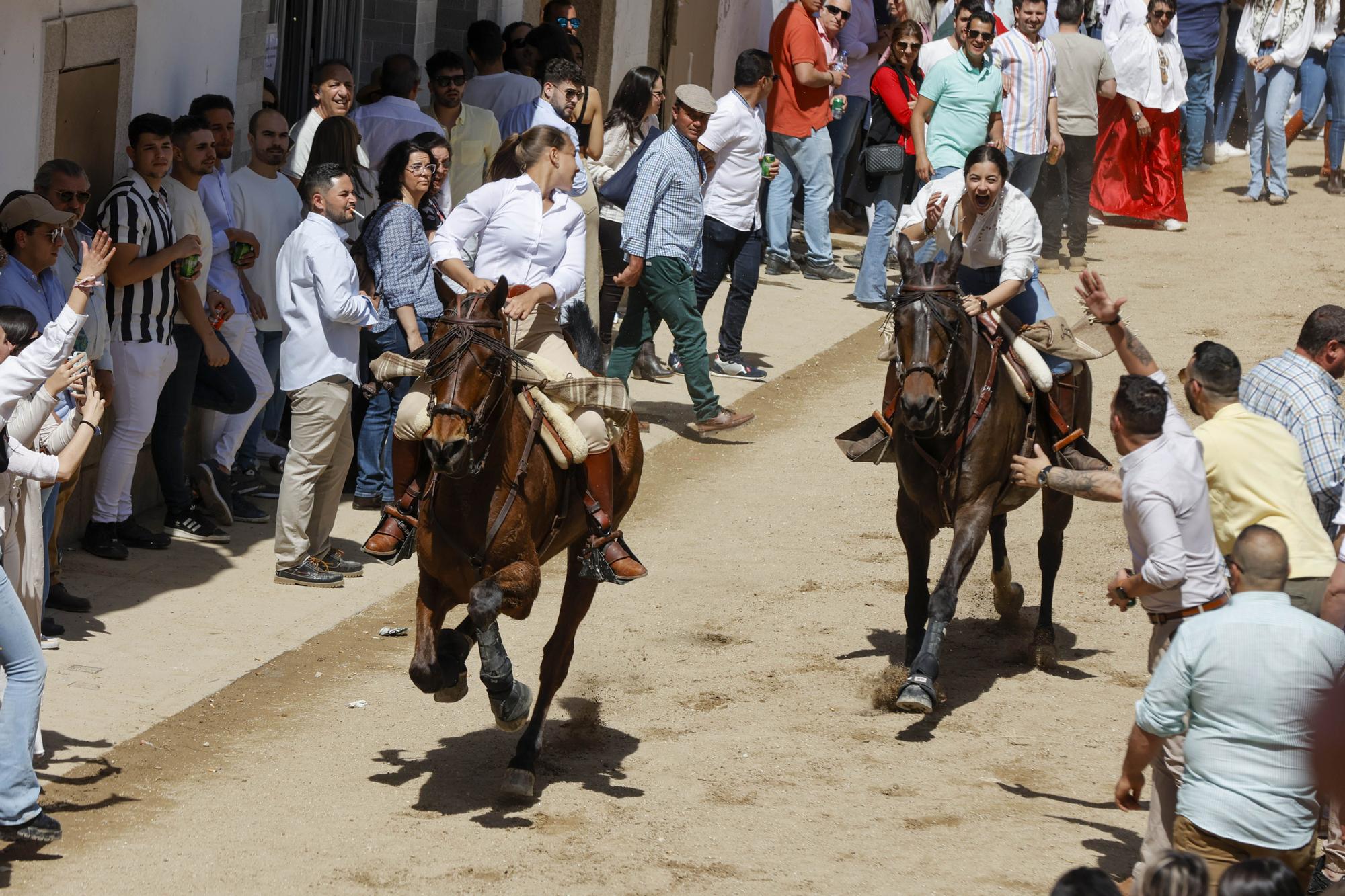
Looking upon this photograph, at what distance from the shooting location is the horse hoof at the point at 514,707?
21.3 feet

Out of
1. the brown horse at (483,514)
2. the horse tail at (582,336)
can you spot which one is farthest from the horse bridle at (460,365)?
the horse tail at (582,336)

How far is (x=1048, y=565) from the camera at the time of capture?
9031 millimetres

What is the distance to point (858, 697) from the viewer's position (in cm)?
821

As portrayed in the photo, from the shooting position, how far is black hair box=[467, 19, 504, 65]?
13.3 meters

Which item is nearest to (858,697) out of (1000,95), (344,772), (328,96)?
(344,772)

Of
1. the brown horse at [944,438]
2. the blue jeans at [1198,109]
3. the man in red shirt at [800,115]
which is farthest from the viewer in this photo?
the blue jeans at [1198,109]

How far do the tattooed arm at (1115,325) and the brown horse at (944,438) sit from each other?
2.78 ft

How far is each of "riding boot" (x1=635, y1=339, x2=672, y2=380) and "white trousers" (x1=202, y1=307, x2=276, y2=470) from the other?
13.9 feet

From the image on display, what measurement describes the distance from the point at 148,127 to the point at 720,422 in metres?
5.07

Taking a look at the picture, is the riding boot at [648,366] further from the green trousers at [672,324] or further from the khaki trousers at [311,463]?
the khaki trousers at [311,463]

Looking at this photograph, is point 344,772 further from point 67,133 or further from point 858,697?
point 67,133

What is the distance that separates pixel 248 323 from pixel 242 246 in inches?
18.4

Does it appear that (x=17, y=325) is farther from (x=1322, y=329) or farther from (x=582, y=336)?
(x=1322, y=329)

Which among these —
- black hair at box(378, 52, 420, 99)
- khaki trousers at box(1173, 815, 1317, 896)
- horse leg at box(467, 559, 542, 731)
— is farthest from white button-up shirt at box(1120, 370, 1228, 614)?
black hair at box(378, 52, 420, 99)
